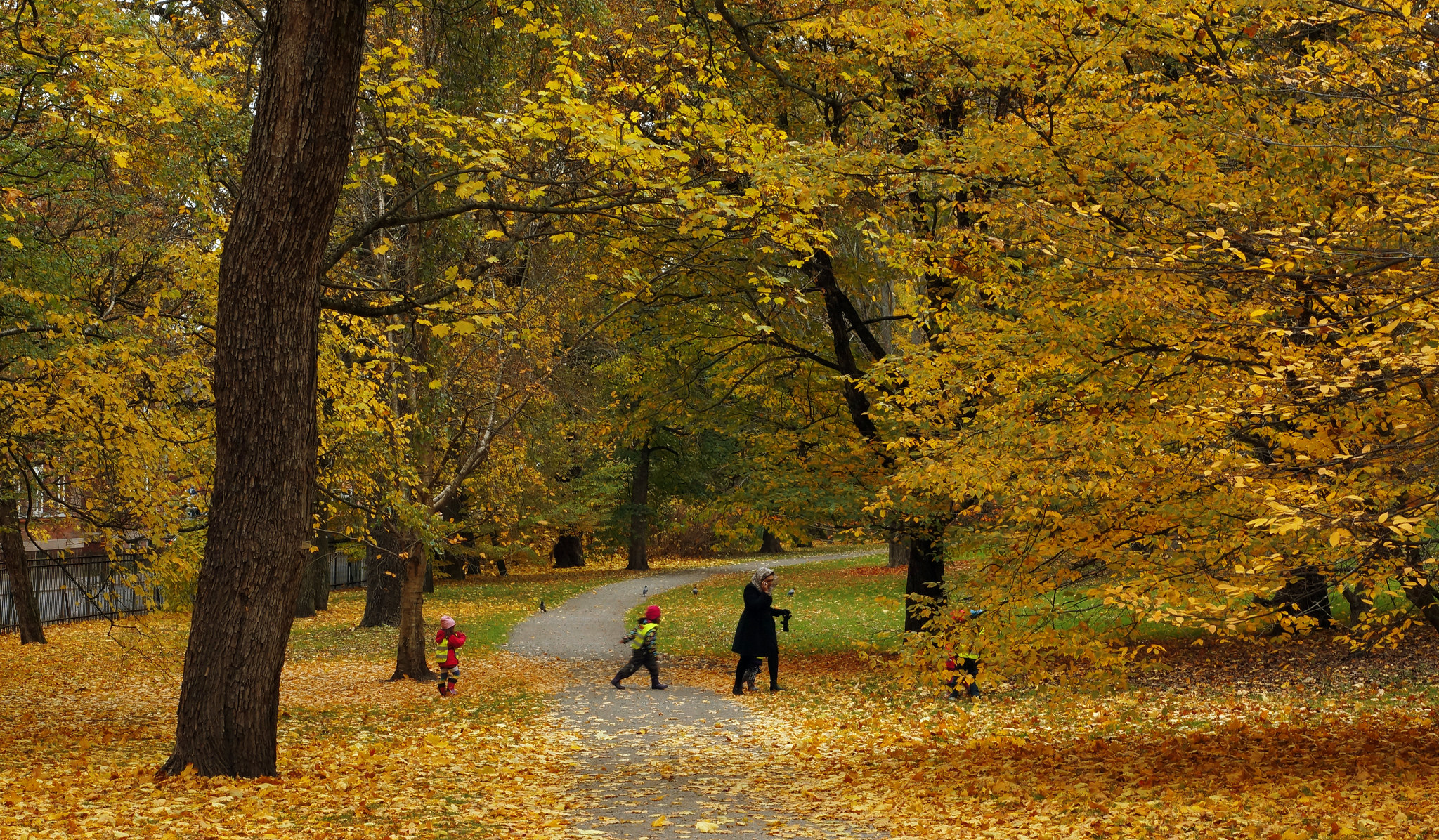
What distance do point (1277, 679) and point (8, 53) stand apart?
15212 millimetres

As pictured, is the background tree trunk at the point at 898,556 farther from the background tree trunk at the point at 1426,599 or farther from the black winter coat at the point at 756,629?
the background tree trunk at the point at 1426,599

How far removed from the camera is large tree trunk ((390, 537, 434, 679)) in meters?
15.2

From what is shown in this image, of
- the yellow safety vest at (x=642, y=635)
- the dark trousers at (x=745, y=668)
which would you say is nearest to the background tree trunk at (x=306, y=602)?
the yellow safety vest at (x=642, y=635)

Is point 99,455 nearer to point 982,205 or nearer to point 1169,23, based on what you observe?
point 982,205

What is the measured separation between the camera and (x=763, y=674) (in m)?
15.7

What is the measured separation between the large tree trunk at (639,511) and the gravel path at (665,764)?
77.2 ft

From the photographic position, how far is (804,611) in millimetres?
26344

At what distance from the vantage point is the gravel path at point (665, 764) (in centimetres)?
674

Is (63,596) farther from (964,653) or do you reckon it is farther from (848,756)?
(964,653)

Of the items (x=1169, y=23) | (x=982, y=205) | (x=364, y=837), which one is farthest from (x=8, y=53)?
(x=1169, y=23)

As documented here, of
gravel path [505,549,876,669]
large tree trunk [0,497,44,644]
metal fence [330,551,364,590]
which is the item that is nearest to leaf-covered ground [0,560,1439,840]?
gravel path [505,549,876,669]

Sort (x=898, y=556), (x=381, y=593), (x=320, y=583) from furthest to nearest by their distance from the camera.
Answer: (x=898, y=556)
(x=320, y=583)
(x=381, y=593)

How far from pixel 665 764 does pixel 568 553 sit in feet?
126

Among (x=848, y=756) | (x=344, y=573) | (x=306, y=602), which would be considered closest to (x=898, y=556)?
(x=306, y=602)
